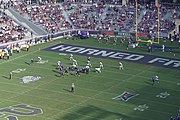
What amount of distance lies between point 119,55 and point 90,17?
16.8 meters

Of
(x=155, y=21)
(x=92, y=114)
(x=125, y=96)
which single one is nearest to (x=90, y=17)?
(x=155, y=21)

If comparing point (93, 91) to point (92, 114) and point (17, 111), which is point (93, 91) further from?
point (17, 111)

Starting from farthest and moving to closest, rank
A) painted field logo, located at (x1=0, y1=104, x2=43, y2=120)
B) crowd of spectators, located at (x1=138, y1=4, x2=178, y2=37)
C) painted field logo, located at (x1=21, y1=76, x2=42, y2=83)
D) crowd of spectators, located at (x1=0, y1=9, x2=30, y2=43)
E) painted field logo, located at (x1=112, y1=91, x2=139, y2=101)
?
crowd of spectators, located at (x1=138, y1=4, x2=178, y2=37), crowd of spectators, located at (x1=0, y1=9, x2=30, y2=43), painted field logo, located at (x1=21, y1=76, x2=42, y2=83), painted field logo, located at (x1=112, y1=91, x2=139, y2=101), painted field logo, located at (x1=0, y1=104, x2=43, y2=120)

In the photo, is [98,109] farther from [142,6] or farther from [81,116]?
[142,6]

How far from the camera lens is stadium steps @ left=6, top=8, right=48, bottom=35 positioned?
214 ft

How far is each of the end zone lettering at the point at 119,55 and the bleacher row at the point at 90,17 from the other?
675 cm

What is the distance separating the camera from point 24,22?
66.6 m

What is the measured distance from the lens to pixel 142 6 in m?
70.7

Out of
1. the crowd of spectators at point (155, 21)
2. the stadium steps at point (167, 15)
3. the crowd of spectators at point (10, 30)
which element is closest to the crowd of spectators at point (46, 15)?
the crowd of spectators at point (10, 30)

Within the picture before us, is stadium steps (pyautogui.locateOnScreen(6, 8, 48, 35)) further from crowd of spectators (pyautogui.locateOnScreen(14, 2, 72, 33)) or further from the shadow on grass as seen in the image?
the shadow on grass

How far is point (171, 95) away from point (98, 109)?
6517 millimetres

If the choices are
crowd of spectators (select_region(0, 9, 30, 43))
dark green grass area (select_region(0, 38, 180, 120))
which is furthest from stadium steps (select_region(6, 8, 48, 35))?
dark green grass area (select_region(0, 38, 180, 120))

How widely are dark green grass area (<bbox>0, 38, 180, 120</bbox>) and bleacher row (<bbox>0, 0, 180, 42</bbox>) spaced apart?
1324 cm

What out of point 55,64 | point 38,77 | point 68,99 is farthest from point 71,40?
point 68,99
